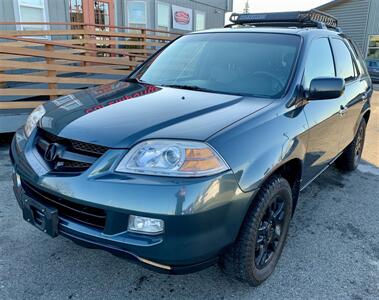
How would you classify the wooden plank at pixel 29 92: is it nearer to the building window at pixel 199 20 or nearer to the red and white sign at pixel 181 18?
the red and white sign at pixel 181 18

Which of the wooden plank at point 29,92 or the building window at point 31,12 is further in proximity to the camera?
the building window at point 31,12

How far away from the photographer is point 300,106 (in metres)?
2.66

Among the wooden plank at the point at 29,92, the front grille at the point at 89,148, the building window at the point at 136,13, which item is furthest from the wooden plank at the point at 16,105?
the building window at the point at 136,13

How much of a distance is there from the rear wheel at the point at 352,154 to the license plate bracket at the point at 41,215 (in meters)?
3.76

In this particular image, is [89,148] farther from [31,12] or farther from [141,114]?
[31,12]

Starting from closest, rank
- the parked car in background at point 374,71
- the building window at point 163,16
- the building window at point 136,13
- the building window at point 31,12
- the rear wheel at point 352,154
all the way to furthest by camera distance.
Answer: the rear wheel at point 352,154, the building window at point 31,12, the building window at point 136,13, the building window at point 163,16, the parked car in background at point 374,71

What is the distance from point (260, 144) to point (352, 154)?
10.1ft

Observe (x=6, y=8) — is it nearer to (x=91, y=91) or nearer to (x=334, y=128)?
(x=91, y=91)

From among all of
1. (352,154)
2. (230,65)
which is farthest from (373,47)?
(230,65)

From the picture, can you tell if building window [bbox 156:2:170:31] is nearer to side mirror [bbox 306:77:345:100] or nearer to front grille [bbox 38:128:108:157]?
side mirror [bbox 306:77:345:100]

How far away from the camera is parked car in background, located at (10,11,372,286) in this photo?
1.81 m

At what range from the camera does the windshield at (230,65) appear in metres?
2.77

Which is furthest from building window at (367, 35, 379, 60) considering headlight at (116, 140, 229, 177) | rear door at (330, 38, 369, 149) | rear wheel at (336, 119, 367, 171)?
headlight at (116, 140, 229, 177)

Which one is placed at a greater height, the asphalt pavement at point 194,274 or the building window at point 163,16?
the building window at point 163,16
